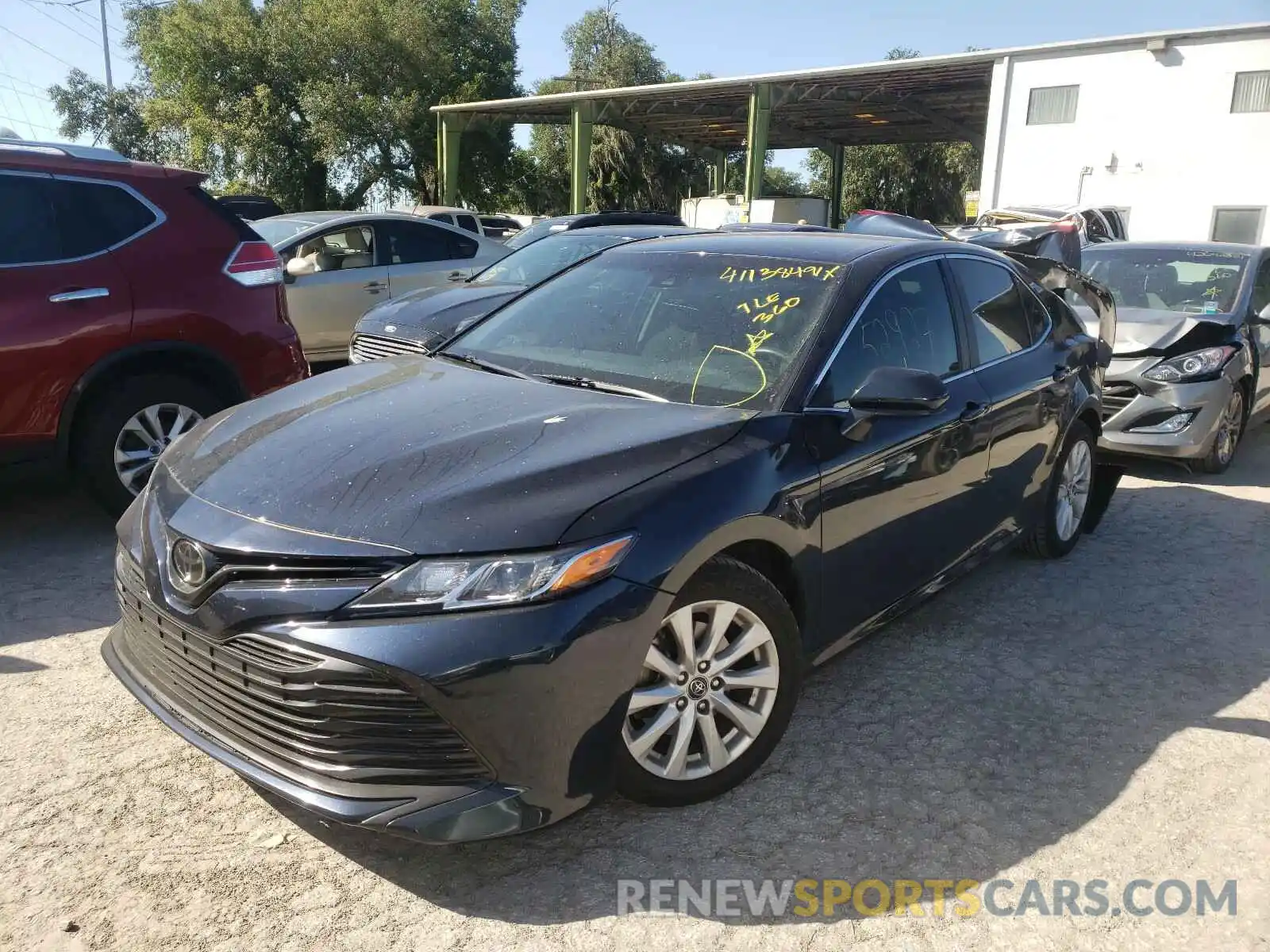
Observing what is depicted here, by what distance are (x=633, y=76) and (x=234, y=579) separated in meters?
50.2

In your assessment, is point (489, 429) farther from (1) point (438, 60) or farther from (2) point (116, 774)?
(1) point (438, 60)

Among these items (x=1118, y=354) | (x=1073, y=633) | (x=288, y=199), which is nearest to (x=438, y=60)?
(x=288, y=199)

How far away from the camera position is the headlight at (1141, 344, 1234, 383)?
21.5 ft

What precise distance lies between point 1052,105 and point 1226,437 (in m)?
17.8

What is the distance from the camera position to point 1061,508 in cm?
486

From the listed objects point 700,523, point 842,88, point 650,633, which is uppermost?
point 842,88

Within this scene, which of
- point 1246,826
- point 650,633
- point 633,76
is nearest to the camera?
point 650,633

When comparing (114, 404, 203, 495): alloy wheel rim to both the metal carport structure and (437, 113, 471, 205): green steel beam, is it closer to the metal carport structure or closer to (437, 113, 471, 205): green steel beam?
the metal carport structure

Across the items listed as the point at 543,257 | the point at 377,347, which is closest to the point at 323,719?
the point at 377,347

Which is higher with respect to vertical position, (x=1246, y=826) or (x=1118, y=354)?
Answer: (x=1118, y=354)

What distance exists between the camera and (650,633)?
245 centimetres

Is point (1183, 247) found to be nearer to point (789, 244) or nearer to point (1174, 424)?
point (1174, 424)

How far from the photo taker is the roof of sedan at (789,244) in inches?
144

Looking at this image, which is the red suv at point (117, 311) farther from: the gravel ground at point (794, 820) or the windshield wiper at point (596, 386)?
the windshield wiper at point (596, 386)
